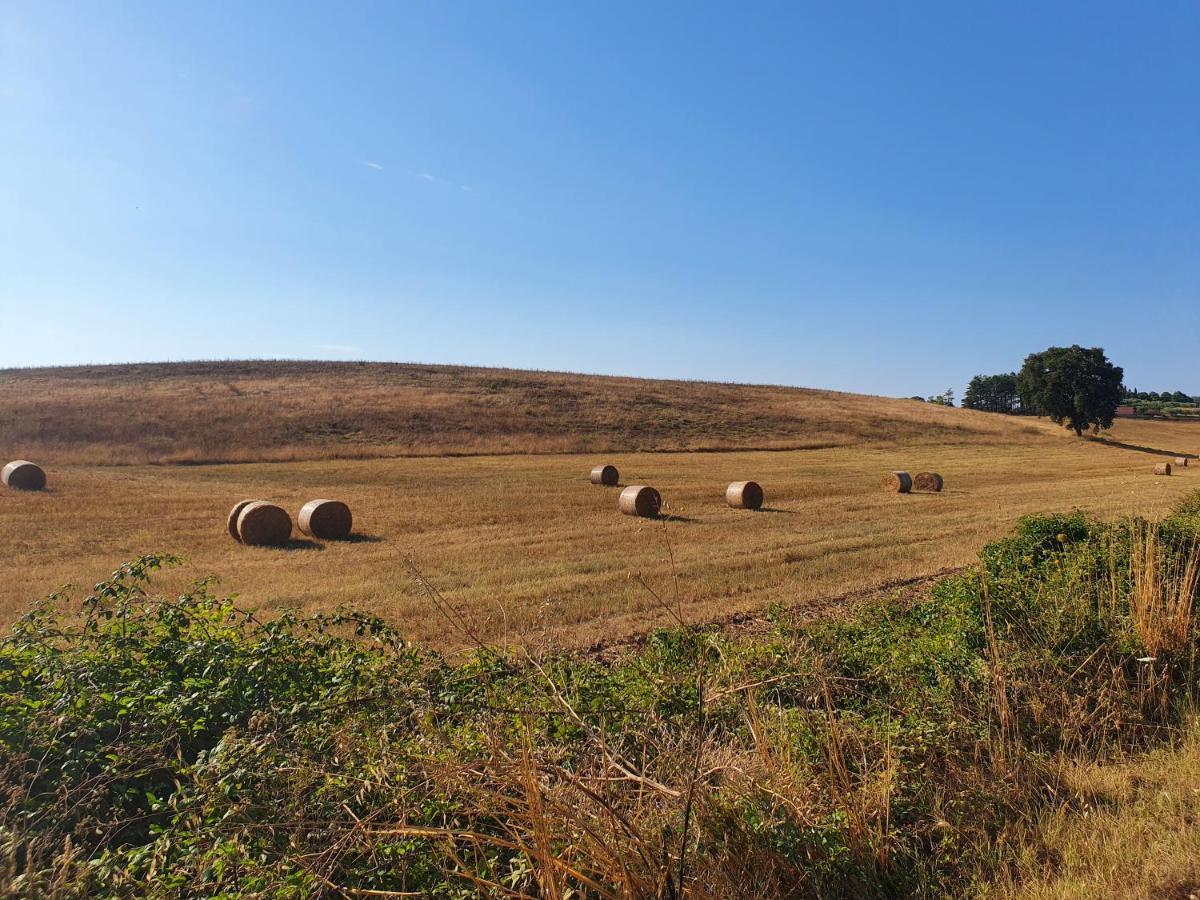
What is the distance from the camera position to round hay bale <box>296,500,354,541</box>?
17.8 meters

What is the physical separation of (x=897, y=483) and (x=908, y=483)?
0.47 meters

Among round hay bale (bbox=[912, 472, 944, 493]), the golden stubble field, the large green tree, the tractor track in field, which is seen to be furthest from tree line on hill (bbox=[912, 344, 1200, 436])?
the tractor track in field

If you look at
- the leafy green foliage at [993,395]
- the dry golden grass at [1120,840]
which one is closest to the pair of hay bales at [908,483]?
the dry golden grass at [1120,840]

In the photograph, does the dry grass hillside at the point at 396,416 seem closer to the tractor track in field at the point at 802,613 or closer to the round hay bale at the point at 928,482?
the round hay bale at the point at 928,482

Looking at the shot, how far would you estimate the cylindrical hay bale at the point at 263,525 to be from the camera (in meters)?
16.7

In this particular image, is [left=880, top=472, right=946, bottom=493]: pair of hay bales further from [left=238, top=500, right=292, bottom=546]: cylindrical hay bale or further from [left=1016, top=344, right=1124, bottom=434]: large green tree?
[left=1016, top=344, right=1124, bottom=434]: large green tree

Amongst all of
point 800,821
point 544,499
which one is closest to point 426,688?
point 800,821

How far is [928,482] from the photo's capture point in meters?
29.9

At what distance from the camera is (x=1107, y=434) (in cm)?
6962

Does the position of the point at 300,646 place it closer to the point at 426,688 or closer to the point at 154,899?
the point at 426,688

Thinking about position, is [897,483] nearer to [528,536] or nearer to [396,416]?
[528,536]

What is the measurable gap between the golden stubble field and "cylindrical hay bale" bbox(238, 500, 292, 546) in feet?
1.47

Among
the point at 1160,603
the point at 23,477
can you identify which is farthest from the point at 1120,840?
the point at 23,477

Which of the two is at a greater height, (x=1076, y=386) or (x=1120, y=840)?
(x=1076, y=386)
